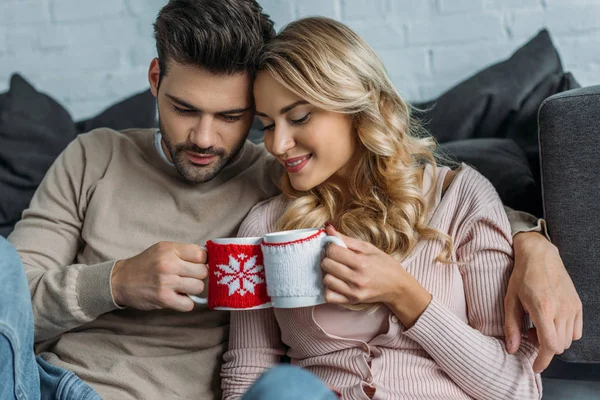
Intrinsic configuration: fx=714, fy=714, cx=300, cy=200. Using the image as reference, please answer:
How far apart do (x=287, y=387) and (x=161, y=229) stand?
0.70 m

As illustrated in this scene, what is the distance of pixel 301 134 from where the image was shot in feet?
4.12

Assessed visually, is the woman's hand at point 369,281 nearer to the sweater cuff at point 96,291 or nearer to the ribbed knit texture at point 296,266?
the ribbed knit texture at point 296,266

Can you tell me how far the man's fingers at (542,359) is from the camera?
1.09 meters

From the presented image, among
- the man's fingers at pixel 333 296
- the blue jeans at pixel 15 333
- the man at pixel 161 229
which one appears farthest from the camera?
the man at pixel 161 229

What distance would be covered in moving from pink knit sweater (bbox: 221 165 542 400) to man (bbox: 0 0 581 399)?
5 centimetres

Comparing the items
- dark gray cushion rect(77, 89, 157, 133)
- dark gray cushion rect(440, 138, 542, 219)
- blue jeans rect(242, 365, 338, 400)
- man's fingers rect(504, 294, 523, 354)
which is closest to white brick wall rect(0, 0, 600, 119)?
dark gray cushion rect(77, 89, 157, 133)

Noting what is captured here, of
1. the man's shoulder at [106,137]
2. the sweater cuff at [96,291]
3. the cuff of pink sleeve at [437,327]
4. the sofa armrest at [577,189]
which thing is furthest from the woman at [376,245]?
the man's shoulder at [106,137]

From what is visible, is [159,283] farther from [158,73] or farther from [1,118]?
[1,118]

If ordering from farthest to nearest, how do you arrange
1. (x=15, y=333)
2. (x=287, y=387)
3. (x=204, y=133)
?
(x=204, y=133), (x=15, y=333), (x=287, y=387)

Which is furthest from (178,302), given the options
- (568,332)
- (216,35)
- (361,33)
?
(361,33)

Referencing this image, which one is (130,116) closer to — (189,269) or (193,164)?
(193,164)

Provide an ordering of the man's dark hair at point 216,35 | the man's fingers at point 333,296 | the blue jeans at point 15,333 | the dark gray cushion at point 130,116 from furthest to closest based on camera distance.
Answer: the dark gray cushion at point 130,116 → the man's dark hair at point 216,35 → the man's fingers at point 333,296 → the blue jeans at point 15,333

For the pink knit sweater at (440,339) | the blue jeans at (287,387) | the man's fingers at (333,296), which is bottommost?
the pink knit sweater at (440,339)

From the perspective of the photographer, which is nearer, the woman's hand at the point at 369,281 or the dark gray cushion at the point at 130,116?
the woman's hand at the point at 369,281
